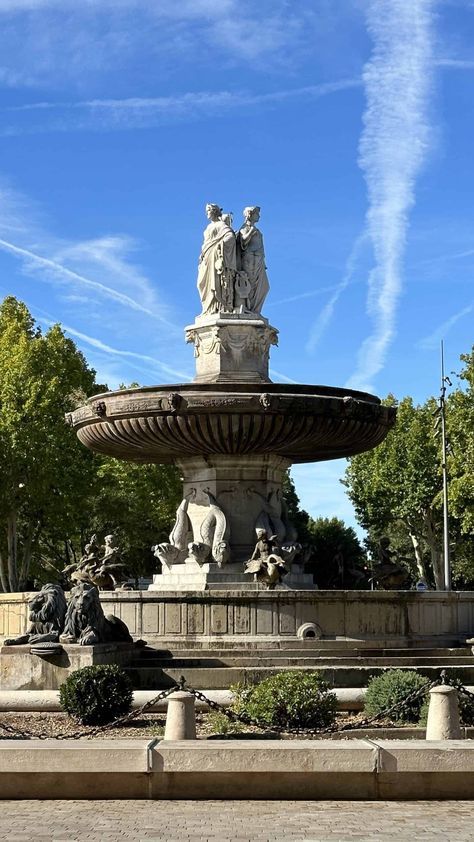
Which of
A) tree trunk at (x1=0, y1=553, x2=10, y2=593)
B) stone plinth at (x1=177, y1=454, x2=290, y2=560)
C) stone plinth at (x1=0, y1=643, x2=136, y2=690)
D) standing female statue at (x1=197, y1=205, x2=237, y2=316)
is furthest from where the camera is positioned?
tree trunk at (x1=0, y1=553, x2=10, y2=593)

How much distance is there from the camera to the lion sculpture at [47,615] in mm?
14656

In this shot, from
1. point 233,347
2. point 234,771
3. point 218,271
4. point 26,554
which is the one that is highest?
point 218,271

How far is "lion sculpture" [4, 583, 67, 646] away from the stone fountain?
3.64m

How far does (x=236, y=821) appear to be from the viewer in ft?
28.1

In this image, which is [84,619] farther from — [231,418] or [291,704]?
[231,418]

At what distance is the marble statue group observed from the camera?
20750mm

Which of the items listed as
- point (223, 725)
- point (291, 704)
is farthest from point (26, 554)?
point (223, 725)

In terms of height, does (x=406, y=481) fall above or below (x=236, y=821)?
above

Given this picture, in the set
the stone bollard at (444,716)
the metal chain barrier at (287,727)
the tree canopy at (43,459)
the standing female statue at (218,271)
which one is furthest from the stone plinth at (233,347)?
the tree canopy at (43,459)

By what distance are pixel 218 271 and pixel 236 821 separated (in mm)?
13304

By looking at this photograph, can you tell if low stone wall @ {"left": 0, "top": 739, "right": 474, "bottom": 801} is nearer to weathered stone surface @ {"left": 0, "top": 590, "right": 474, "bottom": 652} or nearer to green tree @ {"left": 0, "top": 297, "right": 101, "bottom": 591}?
weathered stone surface @ {"left": 0, "top": 590, "right": 474, "bottom": 652}

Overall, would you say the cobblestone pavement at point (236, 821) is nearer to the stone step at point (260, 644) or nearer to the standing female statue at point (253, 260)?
the stone step at point (260, 644)

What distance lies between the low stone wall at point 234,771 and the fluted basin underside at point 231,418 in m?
8.69

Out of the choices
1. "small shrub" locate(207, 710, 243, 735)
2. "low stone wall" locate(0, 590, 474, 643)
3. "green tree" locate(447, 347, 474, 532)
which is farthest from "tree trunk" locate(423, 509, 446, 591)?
"small shrub" locate(207, 710, 243, 735)
